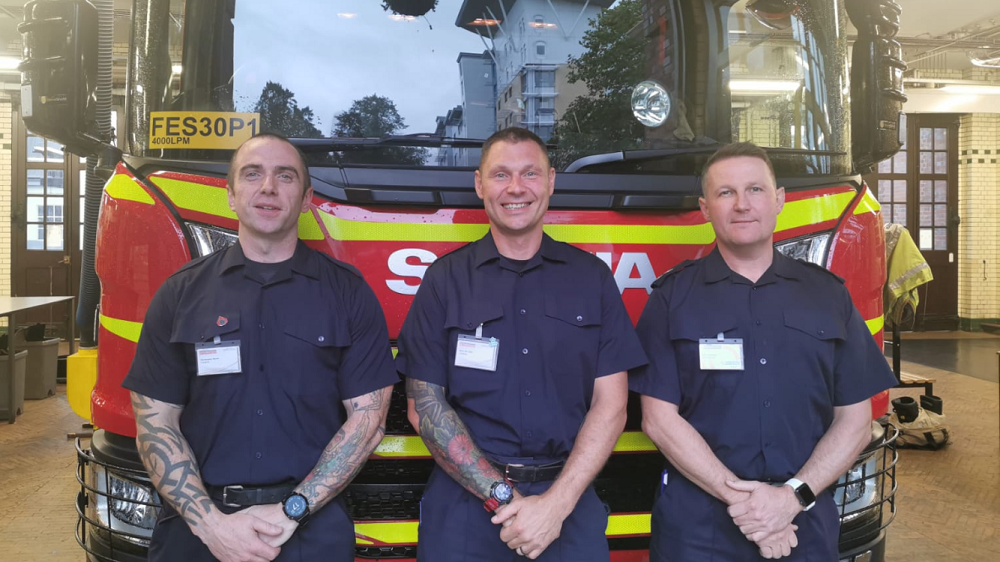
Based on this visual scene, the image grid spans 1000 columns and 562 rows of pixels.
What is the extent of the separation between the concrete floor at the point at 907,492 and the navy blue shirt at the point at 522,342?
3196 millimetres

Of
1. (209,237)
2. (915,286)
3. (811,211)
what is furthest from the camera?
(915,286)

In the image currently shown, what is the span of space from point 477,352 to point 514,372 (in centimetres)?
11

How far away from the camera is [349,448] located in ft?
6.33

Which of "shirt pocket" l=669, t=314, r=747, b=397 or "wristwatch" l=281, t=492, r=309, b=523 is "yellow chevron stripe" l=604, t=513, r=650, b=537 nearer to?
"shirt pocket" l=669, t=314, r=747, b=397

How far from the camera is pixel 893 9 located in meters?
2.80

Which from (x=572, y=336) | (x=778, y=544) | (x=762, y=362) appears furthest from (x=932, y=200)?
(x=572, y=336)

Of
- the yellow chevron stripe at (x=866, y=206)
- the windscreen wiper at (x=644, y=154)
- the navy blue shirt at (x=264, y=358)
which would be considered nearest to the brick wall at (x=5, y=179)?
the navy blue shirt at (x=264, y=358)

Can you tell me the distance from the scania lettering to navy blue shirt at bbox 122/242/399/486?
0.17m

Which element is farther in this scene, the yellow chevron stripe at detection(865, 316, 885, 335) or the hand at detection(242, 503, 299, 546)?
the yellow chevron stripe at detection(865, 316, 885, 335)

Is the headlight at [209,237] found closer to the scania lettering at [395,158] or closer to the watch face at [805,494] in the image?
the scania lettering at [395,158]

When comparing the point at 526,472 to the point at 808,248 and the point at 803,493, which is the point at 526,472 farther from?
the point at 808,248

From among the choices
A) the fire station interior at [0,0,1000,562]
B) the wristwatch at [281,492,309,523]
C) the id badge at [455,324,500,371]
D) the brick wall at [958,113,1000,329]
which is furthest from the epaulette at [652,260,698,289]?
the brick wall at [958,113,1000,329]

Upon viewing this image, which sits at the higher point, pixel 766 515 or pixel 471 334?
pixel 471 334

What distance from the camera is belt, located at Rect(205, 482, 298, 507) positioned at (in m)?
1.91
